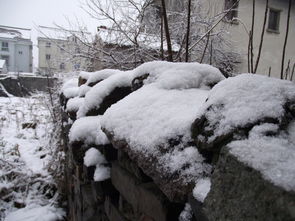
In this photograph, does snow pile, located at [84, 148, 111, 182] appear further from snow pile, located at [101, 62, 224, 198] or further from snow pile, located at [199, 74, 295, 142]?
snow pile, located at [199, 74, 295, 142]

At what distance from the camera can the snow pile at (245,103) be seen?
532mm

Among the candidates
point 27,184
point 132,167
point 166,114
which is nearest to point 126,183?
point 132,167

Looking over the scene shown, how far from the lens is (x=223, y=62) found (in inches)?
220

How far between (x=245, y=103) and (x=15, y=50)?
47022 millimetres

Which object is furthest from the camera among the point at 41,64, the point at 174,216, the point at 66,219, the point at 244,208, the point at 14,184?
the point at 41,64

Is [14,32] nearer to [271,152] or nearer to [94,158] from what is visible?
[94,158]

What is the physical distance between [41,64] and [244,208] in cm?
4374

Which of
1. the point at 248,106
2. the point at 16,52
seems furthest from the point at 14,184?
the point at 16,52

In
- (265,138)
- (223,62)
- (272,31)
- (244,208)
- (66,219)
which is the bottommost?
(66,219)

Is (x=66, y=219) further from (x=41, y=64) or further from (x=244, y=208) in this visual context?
(x=41, y=64)

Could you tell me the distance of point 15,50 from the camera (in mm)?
40125

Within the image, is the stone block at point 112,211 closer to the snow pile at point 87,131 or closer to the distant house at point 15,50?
the snow pile at point 87,131

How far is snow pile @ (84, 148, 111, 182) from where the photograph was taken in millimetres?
1320

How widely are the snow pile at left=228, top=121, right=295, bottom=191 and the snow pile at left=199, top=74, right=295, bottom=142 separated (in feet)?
0.12
